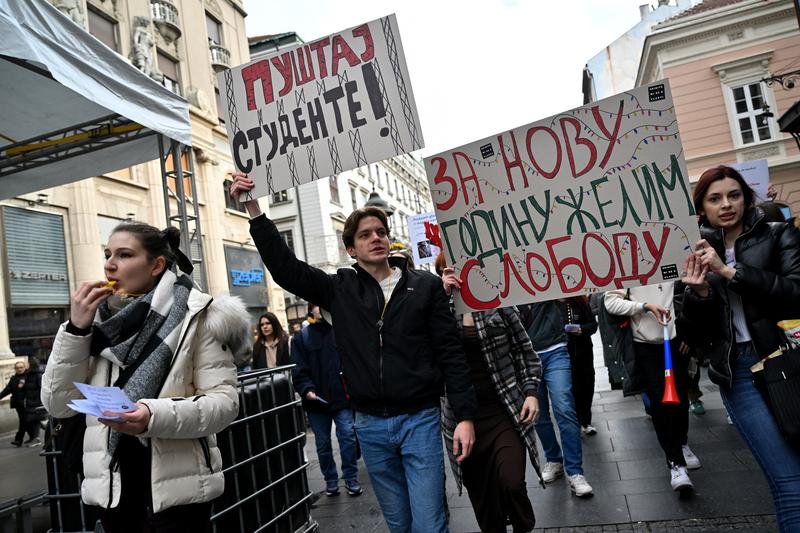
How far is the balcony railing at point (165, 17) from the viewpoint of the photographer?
1902 cm

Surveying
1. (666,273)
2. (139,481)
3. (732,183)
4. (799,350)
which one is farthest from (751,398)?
(139,481)

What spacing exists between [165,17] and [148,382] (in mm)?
19876

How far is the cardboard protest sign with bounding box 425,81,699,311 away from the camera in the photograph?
2.86m

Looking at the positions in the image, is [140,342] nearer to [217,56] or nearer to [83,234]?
[83,234]

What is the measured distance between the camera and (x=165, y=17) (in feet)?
62.7

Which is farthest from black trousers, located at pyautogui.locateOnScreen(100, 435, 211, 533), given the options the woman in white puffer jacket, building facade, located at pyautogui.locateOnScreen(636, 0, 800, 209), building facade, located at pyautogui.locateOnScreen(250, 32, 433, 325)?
building facade, located at pyautogui.locateOnScreen(250, 32, 433, 325)

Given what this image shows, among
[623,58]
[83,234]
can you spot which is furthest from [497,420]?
[623,58]

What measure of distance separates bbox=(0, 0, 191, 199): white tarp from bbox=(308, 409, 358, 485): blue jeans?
131 inches

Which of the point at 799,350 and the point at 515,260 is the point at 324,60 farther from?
the point at 799,350

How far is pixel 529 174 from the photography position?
3.12 metres

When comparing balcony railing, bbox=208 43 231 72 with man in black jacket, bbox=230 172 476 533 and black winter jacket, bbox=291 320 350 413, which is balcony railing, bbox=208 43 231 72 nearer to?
black winter jacket, bbox=291 320 350 413

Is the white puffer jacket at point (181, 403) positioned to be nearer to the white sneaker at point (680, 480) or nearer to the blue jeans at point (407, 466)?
the blue jeans at point (407, 466)

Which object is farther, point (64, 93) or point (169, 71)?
point (169, 71)

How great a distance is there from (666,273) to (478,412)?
114 centimetres
